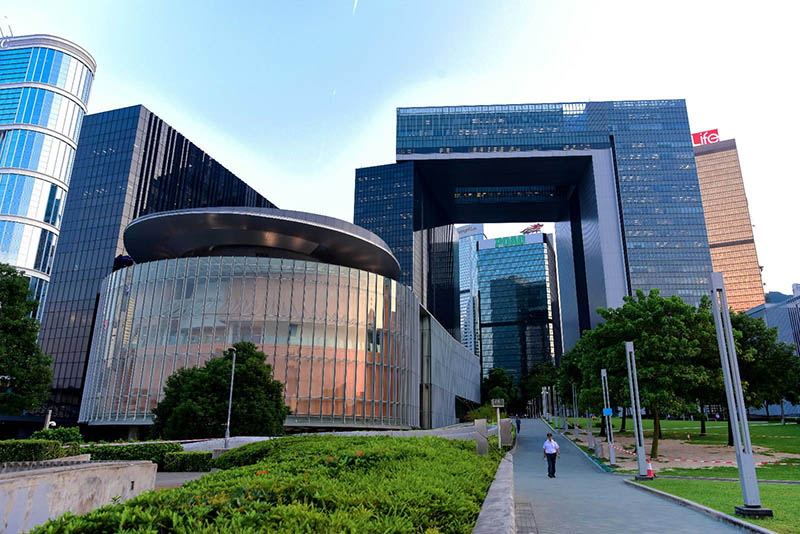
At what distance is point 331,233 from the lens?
173 feet

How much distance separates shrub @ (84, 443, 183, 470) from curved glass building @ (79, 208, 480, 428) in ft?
56.0

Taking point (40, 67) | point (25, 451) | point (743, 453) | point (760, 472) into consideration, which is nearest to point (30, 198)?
point (40, 67)

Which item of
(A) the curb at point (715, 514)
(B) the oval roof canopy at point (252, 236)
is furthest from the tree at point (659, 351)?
(B) the oval roof canopy at point (252, 236)

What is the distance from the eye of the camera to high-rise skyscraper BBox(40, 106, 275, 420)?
9806 centimetres

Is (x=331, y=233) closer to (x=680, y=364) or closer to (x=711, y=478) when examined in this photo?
(x=680, y=364)

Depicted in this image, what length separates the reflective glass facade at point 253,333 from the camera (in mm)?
45125

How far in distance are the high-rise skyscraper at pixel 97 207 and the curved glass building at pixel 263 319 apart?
54.7 meters

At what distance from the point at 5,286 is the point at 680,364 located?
46.5 meters

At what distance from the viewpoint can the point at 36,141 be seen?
3989 inches

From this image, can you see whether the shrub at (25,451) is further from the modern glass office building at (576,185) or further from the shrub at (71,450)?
the modern glass office building at (576,185)

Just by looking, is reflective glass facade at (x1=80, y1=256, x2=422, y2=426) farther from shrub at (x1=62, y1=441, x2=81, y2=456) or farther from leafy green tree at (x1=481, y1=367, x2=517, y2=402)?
leafy green tree at (x1=481, y1=367, x2=517, y2=402)

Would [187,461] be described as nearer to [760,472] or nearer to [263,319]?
[263,319]

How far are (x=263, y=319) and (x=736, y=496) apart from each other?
37919 mm

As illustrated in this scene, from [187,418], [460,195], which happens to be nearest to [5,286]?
[187,418]
